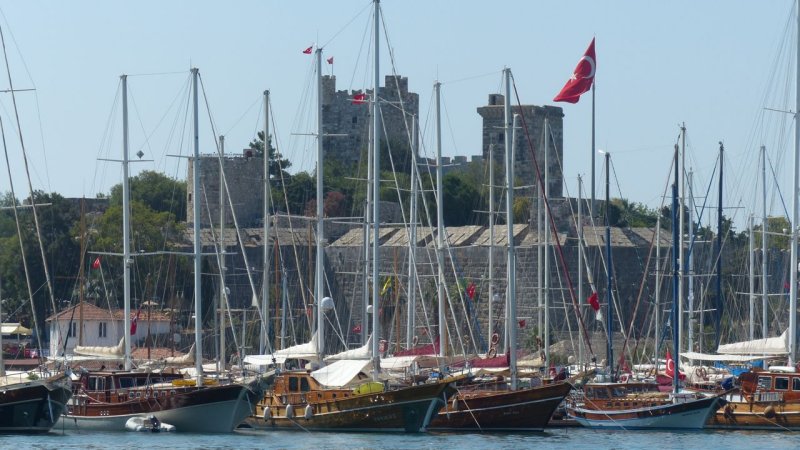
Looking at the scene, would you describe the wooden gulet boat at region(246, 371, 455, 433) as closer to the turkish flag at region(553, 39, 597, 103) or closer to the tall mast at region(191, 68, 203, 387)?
the tall mast at region(191, 68, 203, 387)

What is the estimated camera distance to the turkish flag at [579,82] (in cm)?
4659

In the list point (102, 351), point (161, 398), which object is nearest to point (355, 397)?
point (161, 398)

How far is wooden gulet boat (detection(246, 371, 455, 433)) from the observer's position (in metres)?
38.5

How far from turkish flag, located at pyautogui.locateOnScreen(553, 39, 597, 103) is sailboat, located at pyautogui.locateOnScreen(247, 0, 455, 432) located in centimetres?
791

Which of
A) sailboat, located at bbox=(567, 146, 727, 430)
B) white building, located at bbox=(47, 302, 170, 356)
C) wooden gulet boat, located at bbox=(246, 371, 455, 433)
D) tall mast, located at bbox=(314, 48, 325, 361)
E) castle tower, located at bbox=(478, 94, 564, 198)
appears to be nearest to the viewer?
wooden gulet boat, located at bbox=(246, 371, 455, 433)

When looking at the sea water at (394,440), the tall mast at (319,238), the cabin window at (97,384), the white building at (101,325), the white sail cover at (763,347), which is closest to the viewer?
the sea water at (394,440)

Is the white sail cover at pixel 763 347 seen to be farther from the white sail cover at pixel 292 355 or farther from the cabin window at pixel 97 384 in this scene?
the cabin window at pixel 97 384

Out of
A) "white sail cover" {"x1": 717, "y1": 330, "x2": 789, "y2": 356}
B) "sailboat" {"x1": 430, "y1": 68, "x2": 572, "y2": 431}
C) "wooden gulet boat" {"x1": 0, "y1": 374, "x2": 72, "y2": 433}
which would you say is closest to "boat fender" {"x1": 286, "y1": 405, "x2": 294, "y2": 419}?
"sailboat" {"x1": 430, "y1": 68, "x2": 572, "y2": 431}

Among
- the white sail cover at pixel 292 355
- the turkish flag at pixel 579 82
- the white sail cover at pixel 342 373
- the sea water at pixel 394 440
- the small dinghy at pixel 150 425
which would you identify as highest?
A: the turkish flag at pixel 579 82

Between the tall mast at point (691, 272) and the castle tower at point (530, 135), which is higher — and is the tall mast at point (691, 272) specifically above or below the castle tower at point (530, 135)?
below

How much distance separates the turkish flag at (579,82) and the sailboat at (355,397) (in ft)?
26.0

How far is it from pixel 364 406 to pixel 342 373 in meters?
Result: 0.87

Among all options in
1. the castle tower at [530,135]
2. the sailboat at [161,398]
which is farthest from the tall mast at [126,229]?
the castle tower at [530,135]

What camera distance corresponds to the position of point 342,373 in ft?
128
